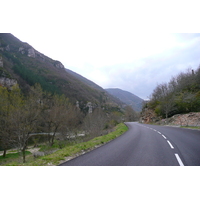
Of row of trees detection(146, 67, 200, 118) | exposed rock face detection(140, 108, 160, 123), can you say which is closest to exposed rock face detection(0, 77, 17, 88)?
exposed rock face detection(140, 108, 160, 123)

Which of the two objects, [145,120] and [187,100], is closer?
[187,100]

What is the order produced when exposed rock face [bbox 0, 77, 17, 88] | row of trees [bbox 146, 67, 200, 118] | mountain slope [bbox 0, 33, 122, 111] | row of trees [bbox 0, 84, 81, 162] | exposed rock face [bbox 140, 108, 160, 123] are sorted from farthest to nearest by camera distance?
mountain slope [bbox 0, 33, 122, 111], exposed rock face [bbox 0, 77, 17, 88], exposed rock face [bbox 140, 108, 160, 123], row of trees [bbox 146, 67, 200, 118], row of trees [bbox 0, 84, 81, 162]

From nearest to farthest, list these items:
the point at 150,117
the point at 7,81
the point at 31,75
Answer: the point at 150,117, the point at 7,81, the point at 31,75

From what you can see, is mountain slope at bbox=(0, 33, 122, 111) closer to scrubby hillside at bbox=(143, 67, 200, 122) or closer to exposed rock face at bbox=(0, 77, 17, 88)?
exposed rock face at bbox=(0, 77, 17, 88)


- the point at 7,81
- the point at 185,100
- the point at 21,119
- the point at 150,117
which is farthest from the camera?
the point at 7,81

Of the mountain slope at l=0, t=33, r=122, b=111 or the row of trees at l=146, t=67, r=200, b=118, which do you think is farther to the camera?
the mountain slope at l=0, t=33, r=122, b=111

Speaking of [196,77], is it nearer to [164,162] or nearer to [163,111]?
[163,111]

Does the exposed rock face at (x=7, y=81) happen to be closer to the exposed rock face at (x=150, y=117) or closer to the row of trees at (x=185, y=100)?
the exposed rock face at (x=150, y=117)

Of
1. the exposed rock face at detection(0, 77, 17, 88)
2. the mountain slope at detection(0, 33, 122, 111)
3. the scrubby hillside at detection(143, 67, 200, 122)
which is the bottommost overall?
the scrubby hillside at detection(143, 67, 200, 122)

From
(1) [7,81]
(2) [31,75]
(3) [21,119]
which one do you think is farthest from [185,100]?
(2) [31,75]

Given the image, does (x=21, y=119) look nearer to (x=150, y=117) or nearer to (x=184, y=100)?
(x=184, y=100)

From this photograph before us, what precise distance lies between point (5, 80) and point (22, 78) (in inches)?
990
